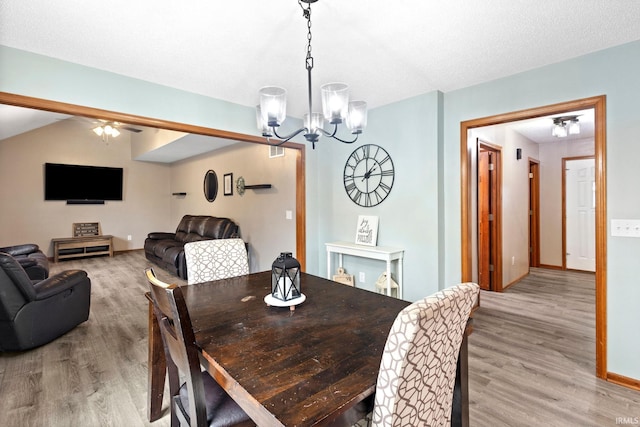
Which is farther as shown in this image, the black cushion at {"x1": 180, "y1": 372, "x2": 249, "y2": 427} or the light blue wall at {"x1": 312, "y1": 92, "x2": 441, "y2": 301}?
the light blue wall at {"x1": 312, "y1": 92, "x2": 441, "y2": 301}

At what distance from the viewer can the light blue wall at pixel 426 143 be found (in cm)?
206

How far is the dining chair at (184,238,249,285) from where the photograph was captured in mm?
2184

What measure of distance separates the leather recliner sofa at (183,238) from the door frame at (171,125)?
1.89m

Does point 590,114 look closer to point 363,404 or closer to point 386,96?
point 386,96

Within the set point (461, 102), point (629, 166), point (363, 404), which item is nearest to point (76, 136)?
point (461, 102)

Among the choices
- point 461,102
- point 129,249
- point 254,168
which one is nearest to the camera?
point 461,102

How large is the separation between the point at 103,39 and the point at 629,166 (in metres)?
3.60

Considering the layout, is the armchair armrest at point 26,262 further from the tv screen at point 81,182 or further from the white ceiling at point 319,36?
the tv screen at point 81,182

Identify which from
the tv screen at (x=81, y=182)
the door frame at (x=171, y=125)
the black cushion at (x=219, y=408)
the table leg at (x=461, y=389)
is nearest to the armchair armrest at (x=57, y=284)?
the door frame at (x=171, y=125)

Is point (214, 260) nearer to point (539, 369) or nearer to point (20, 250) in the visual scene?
point (539, 369)

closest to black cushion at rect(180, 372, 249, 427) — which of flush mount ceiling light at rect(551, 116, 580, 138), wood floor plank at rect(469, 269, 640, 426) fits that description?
wood floor plank at rect(469, 269, 640, 426)

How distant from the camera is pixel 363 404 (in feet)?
3.10

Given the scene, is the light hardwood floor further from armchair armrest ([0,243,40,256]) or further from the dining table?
armchair armrest ([0,243,40,256])

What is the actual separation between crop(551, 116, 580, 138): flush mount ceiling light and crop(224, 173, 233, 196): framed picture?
527 cm
